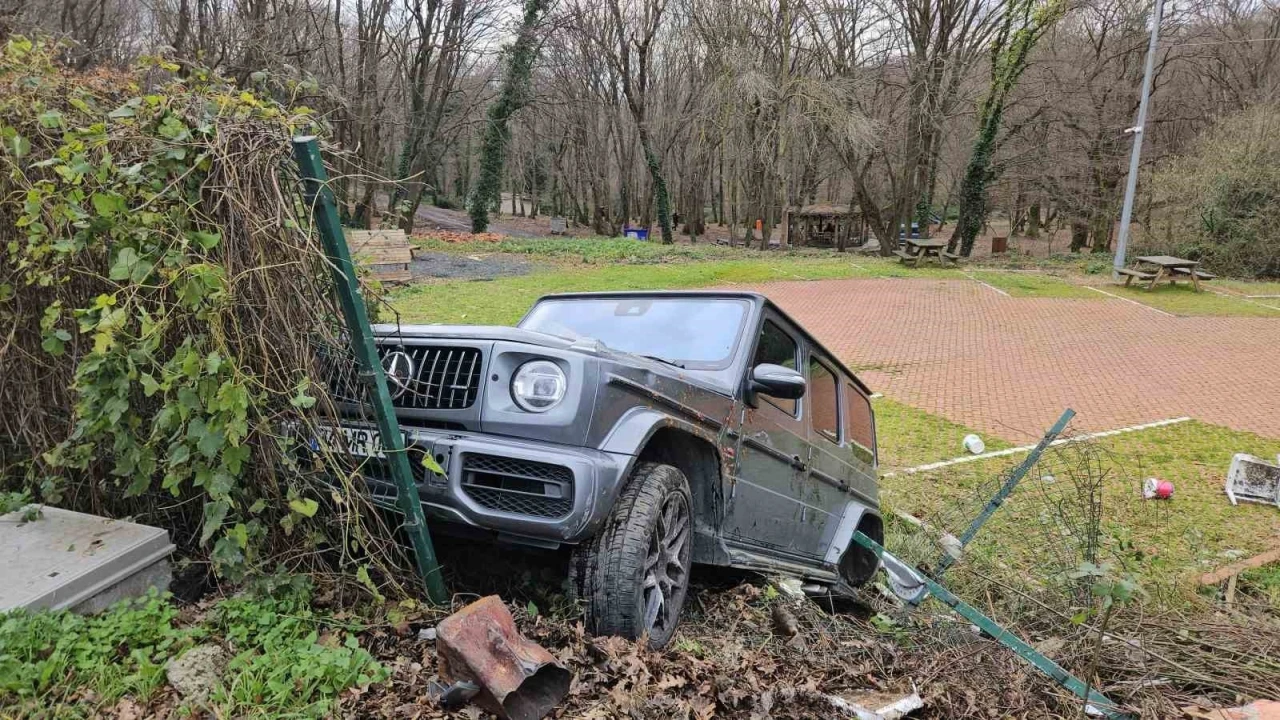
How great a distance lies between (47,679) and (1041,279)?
2673cm

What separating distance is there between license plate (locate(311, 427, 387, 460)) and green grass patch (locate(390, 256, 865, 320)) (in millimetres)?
7885

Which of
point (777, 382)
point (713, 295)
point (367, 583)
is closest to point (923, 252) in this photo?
point (713, 295)

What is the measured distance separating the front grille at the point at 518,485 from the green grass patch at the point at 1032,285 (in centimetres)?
2130

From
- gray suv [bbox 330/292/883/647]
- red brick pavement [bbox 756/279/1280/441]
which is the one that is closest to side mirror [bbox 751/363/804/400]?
gray suv [bbox 330/292/883/647]

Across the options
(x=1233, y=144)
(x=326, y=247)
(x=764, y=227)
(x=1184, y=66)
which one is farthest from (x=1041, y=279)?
(x=326, y=247)

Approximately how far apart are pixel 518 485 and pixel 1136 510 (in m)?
6.58

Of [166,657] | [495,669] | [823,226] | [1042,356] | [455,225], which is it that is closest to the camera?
[495,669]

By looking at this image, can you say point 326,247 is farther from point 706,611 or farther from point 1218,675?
point 1218,675

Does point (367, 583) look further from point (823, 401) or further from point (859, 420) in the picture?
point (859, 420)

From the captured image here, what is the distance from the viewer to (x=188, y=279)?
2.16 meters

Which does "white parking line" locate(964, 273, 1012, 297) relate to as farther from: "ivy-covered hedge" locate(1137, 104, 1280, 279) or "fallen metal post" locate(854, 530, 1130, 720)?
"fallen metal post" locate(854, 530, 1130, 720)

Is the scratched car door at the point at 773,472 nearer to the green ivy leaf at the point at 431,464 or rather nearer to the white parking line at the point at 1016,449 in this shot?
the green ivy leaf at the point at 431,464

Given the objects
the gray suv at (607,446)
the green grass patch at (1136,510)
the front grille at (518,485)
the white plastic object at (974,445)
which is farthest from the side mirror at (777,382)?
the white plastic object at (974,445)

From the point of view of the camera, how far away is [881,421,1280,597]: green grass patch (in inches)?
192
